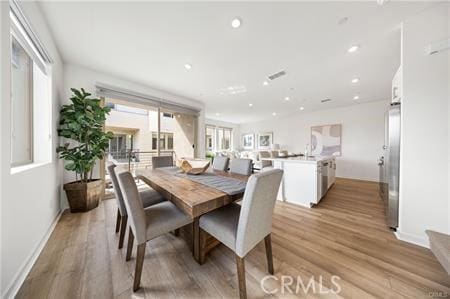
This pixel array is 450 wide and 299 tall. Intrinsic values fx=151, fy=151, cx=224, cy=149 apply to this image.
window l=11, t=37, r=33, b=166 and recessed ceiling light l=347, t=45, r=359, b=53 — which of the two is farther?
recessed ceiling light l=347, t=45, r=359, b=53

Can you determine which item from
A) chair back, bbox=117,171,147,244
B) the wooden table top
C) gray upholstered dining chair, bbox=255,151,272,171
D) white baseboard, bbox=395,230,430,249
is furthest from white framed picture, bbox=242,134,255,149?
chair back, bbox=117,171,147,244

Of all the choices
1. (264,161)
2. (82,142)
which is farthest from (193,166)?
(264,161)

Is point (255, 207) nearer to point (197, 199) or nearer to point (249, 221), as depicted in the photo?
point (249, 221)

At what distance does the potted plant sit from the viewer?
2.31 m

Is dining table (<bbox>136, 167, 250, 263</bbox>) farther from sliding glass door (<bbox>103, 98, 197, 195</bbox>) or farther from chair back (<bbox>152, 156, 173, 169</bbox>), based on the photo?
sliding glass door (<bbox>103, 98, 197, 195</bbox>)

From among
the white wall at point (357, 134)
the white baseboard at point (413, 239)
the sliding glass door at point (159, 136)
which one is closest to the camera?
the white baseboard at point (413, 239)

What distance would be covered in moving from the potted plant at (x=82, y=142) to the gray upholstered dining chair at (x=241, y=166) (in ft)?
7.27

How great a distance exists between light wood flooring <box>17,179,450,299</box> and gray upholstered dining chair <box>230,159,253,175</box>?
86 cm

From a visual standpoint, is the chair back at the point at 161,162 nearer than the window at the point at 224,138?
Yes

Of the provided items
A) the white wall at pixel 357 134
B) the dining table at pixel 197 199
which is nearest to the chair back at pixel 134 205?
the dining table at pixel 197 199

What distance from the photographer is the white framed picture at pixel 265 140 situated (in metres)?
7.36

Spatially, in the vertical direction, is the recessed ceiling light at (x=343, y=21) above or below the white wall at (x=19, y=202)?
above

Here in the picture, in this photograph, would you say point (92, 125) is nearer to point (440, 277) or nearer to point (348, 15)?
point (348, 15)

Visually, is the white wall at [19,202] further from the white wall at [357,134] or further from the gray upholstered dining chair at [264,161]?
the white wall at [357,134]
